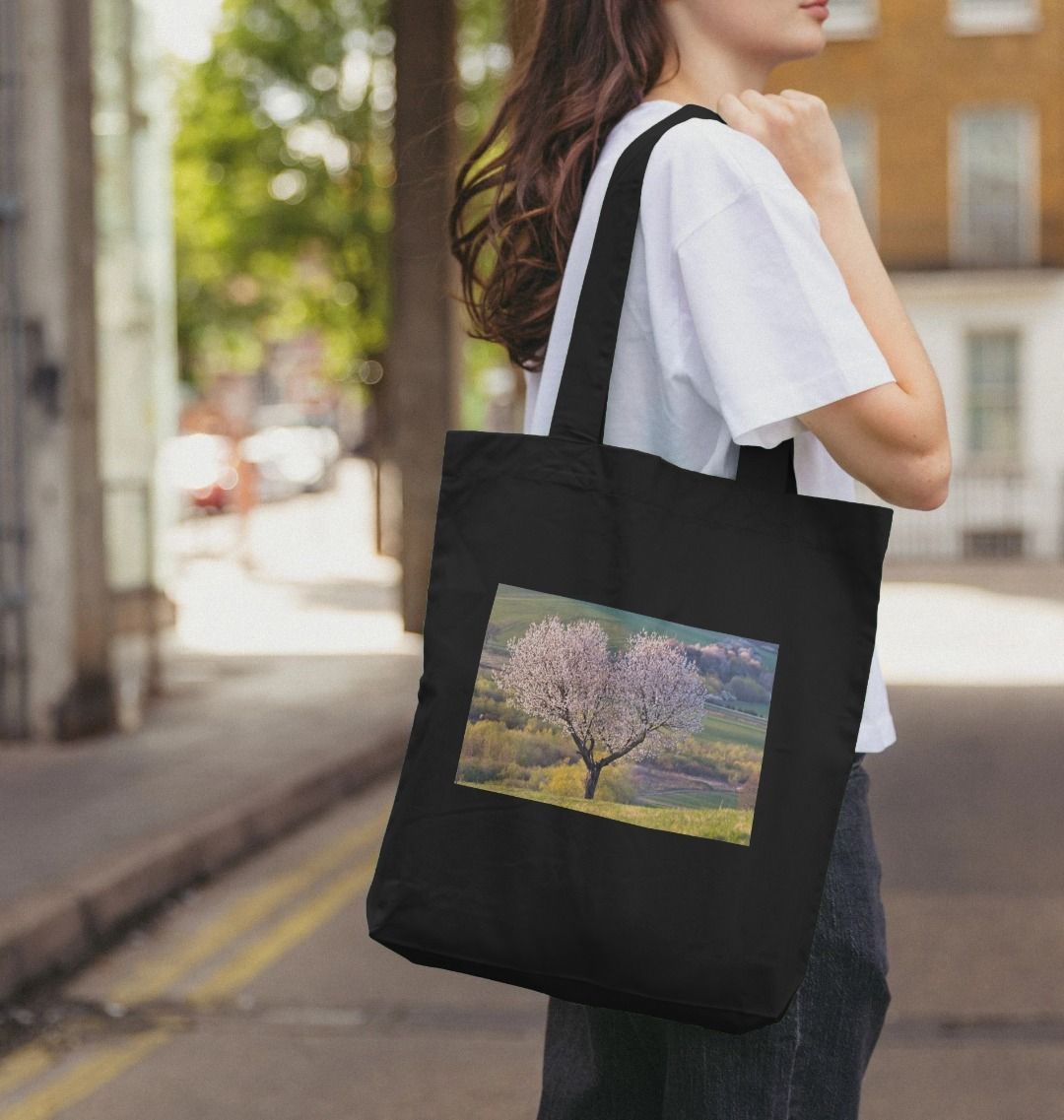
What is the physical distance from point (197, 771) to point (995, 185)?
21491 mm

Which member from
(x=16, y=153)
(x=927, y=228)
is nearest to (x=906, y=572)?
(x=927, y=228)

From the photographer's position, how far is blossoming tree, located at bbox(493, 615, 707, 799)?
5.09 ft

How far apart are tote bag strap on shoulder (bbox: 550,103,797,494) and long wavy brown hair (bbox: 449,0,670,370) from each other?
0.15m

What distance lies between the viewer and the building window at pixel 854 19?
25844mm

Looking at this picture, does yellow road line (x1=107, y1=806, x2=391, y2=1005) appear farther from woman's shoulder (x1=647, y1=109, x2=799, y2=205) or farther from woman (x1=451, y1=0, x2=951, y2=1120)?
woman's shoulder (x1=647, y1=109, x2=799, y2=205)

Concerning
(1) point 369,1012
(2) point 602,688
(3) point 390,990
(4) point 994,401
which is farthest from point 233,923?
(4) point 994,401

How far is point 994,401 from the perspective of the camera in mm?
25719

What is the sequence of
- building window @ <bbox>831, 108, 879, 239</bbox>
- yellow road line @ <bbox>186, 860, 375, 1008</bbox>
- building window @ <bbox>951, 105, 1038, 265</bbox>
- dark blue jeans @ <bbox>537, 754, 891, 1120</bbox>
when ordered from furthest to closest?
building window @ <bbox>831, 108, 879, 239</bbox>
building window @ <bbox>951, 105, 1038, 265</bbox>
yellow road line @ <bbox>186, 860, 375, 1008</bbox>
dark blue jeans @ <bbox>537, 754, 891, 1120</bbox>

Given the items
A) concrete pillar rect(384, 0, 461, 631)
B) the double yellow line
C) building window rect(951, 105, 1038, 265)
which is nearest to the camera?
the double yellow line

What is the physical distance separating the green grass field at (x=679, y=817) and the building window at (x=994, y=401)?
82.1 ft

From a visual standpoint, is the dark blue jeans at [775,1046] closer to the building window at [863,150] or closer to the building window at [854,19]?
the building window at [863,150]

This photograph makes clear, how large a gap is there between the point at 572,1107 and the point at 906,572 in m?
21.0

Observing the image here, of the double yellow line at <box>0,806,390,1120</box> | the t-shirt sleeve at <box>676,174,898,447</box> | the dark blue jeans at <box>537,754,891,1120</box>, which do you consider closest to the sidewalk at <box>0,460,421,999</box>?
the double yellow line at <box>0,806,390,1120</box>

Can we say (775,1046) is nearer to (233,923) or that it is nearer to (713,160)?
(713,160)
